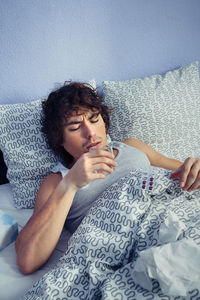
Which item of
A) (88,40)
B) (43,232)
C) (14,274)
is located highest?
(88,40)

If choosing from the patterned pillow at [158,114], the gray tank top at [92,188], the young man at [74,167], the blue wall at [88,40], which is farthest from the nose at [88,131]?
the blue wall at [88,40]

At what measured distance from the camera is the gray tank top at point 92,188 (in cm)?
95

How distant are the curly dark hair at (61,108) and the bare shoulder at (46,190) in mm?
154

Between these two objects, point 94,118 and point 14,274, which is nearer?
point 14,274

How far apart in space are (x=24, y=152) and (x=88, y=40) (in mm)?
731

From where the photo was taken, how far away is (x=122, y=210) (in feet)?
2.43

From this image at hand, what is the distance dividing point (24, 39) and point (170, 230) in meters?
1.15

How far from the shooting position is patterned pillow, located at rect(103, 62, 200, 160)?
132cm

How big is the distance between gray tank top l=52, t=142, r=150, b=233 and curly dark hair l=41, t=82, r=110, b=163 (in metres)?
0.11

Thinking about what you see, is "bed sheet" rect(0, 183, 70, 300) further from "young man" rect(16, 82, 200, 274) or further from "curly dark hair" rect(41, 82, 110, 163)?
"curly dark hair" rect(41, 82, 110, 163)

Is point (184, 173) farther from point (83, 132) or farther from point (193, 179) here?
point (83, 132)

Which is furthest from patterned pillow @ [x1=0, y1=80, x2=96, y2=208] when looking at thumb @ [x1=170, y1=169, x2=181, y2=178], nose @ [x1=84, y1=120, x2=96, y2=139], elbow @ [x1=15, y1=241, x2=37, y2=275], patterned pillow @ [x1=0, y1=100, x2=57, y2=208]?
thumb @ [x1=170, y1=169, x2=181, y2=178]

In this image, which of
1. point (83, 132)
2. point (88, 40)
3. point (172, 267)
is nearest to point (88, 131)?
point (83, 132)

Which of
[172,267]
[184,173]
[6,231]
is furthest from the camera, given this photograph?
[6,231]
